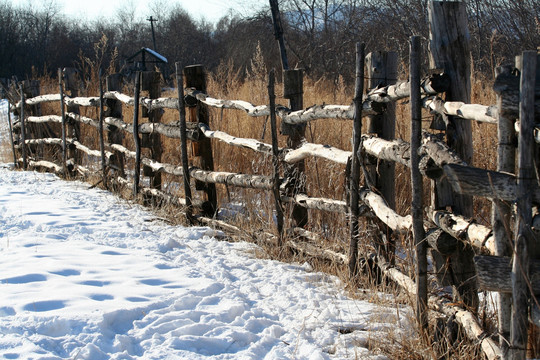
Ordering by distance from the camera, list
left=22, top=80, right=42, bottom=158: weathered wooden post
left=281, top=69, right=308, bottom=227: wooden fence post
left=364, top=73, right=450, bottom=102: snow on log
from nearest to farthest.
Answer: left=364, top=73, right=450, bottom=102: snow on log < left=281, top=69, right=308, bottom=227: wooden fence post < left=22, top=80, right=42, bottom=158: weathered wooden post

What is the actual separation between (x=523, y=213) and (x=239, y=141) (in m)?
3.73

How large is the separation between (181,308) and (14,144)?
9322 millimetres

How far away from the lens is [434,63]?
309 centimetres

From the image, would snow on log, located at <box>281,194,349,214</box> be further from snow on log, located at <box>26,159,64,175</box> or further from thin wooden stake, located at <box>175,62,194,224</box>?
snow on log, located at <box>26,159,64,175</box>

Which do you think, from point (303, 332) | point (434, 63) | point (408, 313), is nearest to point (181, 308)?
point (303, 332)

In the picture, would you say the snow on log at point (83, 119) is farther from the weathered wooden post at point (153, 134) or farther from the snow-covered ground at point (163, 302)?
the snow-covered ground at point (163, 302)

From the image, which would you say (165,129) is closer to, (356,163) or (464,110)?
(356,163)

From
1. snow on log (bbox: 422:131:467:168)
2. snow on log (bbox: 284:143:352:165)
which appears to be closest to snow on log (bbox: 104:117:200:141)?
snow on log (bbox: 284:143:352:165)

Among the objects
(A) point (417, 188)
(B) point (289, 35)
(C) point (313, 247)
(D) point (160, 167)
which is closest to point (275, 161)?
(C) point (313, 247)

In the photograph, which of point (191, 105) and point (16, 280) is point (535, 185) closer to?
point (16, 280)

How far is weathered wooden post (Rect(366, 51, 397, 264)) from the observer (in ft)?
13.0

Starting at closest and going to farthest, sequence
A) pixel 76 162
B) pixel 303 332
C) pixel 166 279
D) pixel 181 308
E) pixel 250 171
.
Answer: pixel 303 332 < pixel 181 308 < pixel 166 279 < pixel 250 171 < pixel 76 162

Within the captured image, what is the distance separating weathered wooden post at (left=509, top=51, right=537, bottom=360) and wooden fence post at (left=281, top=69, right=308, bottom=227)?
274 centimetres

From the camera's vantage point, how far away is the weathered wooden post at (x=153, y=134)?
23.9 feet
